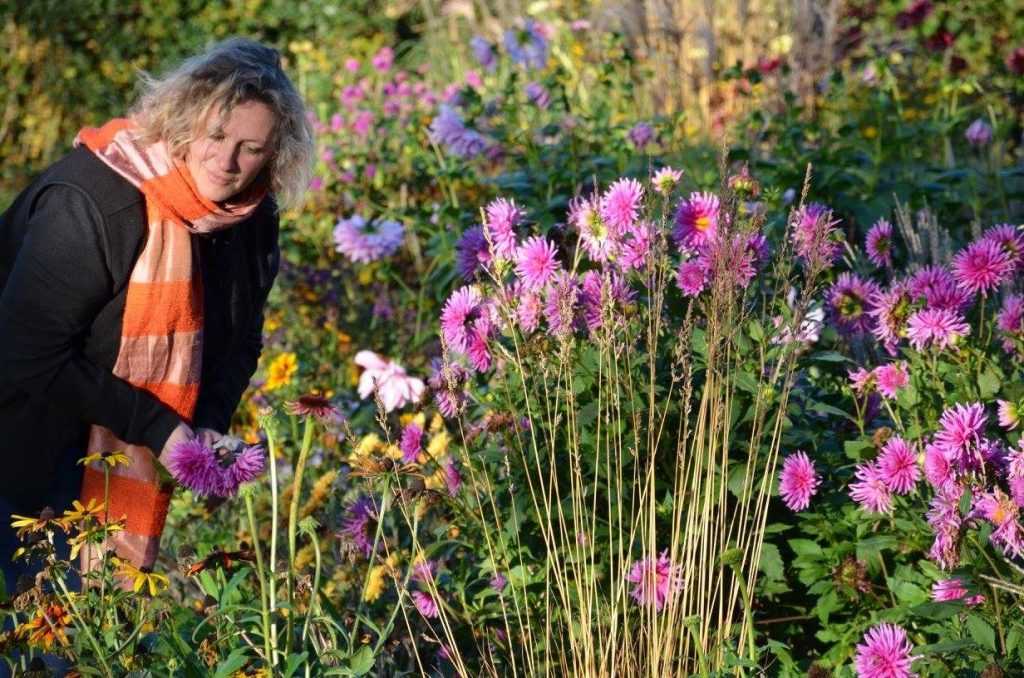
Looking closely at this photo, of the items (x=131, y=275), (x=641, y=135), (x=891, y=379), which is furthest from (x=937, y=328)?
(x=641, y=135)

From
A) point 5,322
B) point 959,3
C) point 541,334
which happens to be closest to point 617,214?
point 541,334

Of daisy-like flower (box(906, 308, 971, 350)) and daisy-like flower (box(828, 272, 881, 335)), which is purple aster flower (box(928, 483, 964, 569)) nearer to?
daisy-like flower (box(906, 308, 971, 350))

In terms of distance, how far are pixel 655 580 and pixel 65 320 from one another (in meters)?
1.13

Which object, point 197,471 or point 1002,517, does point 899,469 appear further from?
point 197,471

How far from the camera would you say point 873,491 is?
2.66 metres

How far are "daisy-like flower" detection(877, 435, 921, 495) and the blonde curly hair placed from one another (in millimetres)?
1233

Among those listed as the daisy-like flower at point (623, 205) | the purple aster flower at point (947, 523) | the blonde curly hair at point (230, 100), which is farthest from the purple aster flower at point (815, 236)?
the blonde curly hair at point (230, 100)

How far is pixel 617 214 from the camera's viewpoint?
2732 mm

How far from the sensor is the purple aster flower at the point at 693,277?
270cm

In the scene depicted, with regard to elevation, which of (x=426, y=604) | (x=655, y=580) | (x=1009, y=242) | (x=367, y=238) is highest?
(x=1009, y=242)

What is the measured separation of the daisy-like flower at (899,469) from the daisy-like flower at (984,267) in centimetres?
42

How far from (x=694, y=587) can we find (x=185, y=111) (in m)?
1.25

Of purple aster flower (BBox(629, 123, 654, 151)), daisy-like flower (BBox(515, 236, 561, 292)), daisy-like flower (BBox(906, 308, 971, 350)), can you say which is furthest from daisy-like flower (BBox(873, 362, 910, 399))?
purple aster flower (BBox(629, 123, 654, 151))

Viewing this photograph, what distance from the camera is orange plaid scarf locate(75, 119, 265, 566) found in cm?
266
